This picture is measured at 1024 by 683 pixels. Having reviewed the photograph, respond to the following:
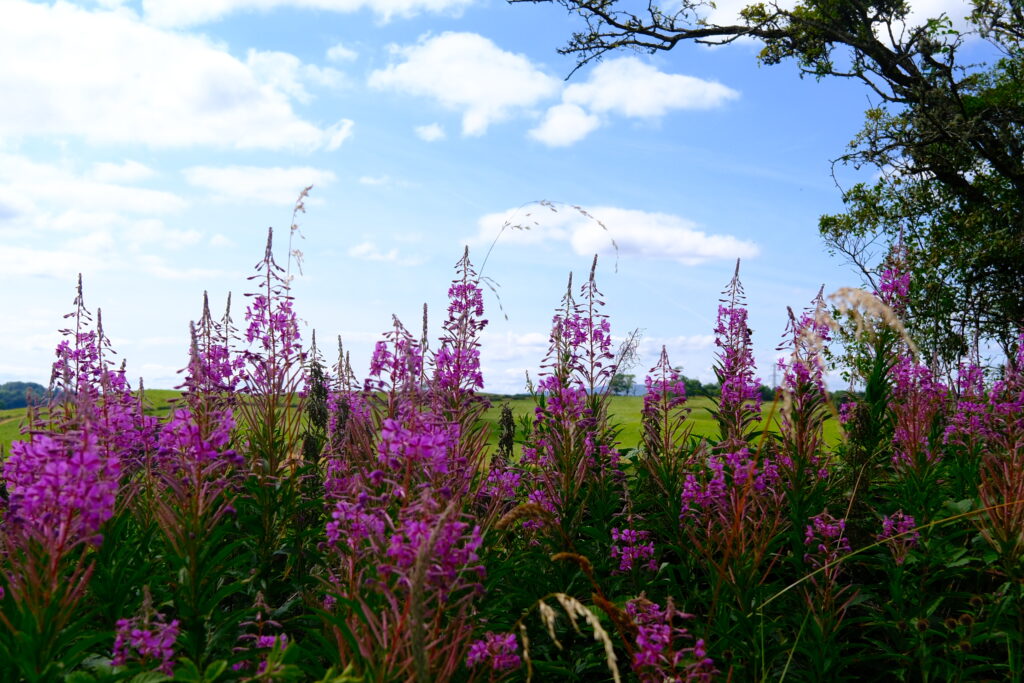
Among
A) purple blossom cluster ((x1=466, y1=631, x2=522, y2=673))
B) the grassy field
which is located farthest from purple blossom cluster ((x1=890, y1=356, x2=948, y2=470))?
purple blossom cluster ((x1=466, y1=631, x2=522, y2=673))

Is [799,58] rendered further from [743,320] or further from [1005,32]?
[743,320]

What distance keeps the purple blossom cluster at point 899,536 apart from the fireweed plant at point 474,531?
3cm

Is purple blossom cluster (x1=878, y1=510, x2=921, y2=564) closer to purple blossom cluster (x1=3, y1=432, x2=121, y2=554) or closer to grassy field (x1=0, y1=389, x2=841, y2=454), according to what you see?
grassy field (x1=0, y1=389, x2=841, y2=454)

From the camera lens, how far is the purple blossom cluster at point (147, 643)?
321cm

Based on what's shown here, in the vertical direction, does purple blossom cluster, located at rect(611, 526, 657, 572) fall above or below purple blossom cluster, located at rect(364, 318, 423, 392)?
below

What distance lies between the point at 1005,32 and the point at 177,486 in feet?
69.1

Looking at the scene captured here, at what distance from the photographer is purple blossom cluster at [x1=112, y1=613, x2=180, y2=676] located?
10.5 feet

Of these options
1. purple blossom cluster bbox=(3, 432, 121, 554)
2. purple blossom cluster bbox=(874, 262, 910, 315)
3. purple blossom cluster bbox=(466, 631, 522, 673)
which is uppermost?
purple blossom cluster bbox=(874, 262, 910, 315)

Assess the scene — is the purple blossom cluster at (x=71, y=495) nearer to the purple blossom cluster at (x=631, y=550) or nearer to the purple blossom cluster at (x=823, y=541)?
the purple blossom cluster at (x=631, y=550)

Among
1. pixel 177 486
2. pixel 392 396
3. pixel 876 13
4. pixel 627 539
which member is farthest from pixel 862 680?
pixel 876 13

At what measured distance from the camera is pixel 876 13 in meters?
17.4

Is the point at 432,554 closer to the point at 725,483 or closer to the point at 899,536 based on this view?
the point at 725,483

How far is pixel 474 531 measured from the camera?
10.5ft

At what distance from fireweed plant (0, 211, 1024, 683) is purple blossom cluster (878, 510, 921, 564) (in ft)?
0.09
